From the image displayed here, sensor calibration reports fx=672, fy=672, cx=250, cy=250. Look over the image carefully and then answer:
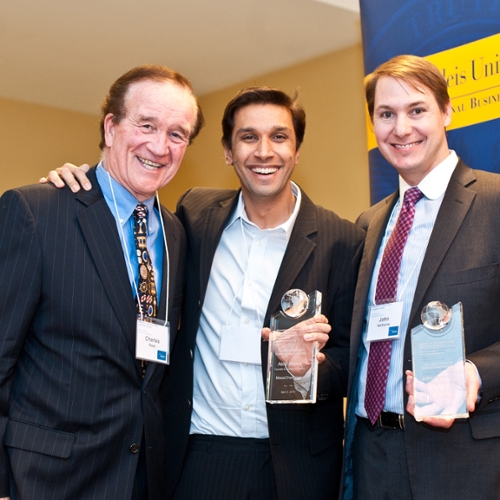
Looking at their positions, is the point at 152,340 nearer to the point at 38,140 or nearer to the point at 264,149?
the point at 264,149

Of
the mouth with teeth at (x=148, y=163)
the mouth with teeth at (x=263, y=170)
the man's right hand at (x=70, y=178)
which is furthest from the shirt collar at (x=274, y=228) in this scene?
the man's right hand at (x=70, y=178)

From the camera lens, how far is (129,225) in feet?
8.09

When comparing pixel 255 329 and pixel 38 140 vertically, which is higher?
pixel 38 140

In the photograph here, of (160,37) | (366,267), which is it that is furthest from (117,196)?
(160,37)

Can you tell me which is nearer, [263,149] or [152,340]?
[152,340]

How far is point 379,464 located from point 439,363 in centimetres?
63

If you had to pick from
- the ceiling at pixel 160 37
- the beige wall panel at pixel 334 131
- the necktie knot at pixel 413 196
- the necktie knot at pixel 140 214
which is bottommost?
the necktie knot at pixel 140 214

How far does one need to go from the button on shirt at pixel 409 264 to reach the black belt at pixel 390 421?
2 cm

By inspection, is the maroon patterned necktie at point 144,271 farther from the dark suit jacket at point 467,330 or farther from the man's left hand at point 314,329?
the dark suit jacket at point 467,330

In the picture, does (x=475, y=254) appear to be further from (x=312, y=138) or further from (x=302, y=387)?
(x=312, y=138)

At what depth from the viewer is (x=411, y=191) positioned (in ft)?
8.51

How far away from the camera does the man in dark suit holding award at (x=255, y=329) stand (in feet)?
8.56

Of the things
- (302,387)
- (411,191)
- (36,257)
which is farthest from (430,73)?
(36,257)

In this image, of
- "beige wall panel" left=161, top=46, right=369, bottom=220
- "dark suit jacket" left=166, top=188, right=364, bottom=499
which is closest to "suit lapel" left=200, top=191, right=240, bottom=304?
"dark suit jacket" left=166, top=188, right=364, bottom=499
